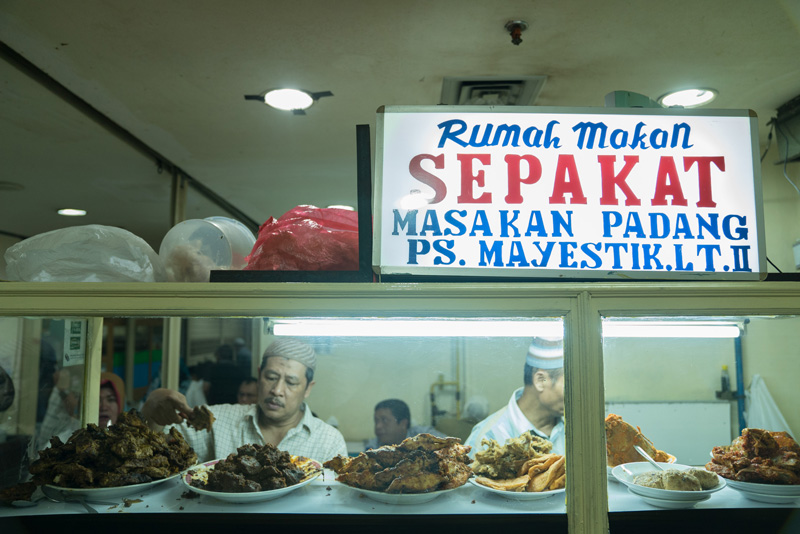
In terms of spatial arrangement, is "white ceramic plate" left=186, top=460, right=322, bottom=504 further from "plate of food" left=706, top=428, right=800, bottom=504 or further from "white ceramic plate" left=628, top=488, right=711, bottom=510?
"plate of food" left=706, top=428, right=800, bottom=504

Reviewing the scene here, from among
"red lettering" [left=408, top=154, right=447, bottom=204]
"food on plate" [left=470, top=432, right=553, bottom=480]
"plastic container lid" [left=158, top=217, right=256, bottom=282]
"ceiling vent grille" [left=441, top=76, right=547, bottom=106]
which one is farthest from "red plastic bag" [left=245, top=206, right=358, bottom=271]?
"ceiling vent grille" [left=441, top=76, right=547, bottom=106]

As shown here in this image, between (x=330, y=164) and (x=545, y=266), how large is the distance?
3047 millimetres

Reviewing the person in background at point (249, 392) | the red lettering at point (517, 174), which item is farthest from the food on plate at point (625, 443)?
the person in background at point (249, 392)

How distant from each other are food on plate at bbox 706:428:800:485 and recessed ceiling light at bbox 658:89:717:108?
2158 mm

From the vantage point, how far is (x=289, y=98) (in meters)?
2.83

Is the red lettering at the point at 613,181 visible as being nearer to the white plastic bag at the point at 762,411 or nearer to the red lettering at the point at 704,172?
the red lettering at the point at 704,172

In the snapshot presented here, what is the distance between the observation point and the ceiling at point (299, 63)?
2074mm

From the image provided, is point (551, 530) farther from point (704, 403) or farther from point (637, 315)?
point (704, 403)

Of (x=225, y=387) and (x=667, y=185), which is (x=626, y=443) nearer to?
(x=667, y=185)

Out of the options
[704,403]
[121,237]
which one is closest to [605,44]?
[704,403]

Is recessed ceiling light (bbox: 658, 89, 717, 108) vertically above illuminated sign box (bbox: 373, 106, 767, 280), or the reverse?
recessed ceiling light (bbox: 658, 89, 717, 108)

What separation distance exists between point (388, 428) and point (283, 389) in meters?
0.32

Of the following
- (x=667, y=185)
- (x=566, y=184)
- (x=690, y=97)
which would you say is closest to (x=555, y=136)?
(x=566, y=184)

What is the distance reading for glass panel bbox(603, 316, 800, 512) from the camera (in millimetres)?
1125
